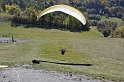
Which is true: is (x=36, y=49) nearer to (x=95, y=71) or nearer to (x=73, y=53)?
(x=73, y=53)

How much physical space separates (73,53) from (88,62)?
920 cm

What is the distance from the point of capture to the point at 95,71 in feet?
133

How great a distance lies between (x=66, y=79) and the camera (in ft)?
114

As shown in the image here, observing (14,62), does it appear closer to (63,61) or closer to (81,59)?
(63,61)

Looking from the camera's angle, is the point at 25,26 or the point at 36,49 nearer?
the point at 36,49

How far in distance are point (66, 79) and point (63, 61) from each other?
11.8 metres

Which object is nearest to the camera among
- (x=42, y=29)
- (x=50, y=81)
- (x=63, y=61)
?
(x=50, y=81)

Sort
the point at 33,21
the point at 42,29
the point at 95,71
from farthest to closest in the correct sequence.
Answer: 1. the point at 33,21
2. the point at 42,29
3. the point at 95,71

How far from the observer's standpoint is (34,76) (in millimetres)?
35219

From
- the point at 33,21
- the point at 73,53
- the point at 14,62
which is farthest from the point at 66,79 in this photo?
the point at 33,21

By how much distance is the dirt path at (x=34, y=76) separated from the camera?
110 ft

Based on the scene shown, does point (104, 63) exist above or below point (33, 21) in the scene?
below

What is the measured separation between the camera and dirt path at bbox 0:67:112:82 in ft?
110

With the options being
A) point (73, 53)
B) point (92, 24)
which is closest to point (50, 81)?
point (73, 53)
